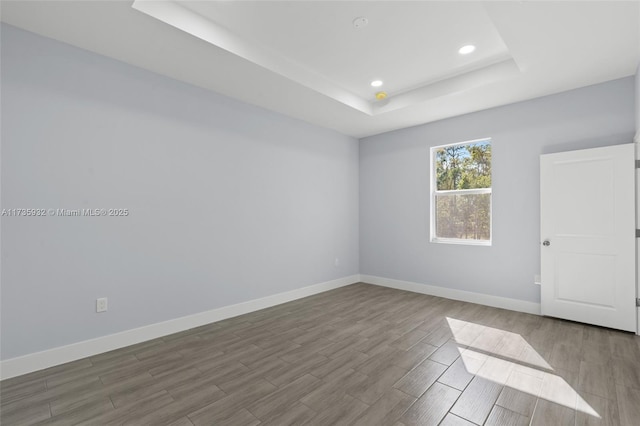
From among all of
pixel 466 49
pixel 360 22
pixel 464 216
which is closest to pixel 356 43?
pixel 360 22

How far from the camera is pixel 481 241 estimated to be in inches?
170

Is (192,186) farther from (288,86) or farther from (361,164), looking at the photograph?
(361,164)

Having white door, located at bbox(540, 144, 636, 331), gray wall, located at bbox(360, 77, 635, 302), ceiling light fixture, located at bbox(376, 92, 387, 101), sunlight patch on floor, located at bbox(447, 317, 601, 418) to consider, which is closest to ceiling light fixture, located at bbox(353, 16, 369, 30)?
ceiling light fixture, located at bbox(376, 92, 387, 101)

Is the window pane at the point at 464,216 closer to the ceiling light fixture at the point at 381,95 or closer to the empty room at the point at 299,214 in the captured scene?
the empty room at the point at 299,214

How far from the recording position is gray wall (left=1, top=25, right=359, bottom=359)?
243cm

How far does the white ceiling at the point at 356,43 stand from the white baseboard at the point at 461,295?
8.55ft

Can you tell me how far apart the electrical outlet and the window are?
14.1ft

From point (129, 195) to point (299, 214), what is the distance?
2311 millimetres

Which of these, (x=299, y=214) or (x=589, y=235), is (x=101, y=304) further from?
(x=589, y=235)

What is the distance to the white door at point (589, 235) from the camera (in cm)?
315

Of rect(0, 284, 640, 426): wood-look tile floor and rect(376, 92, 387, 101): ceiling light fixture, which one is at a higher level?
rect(376, 92, 387, 101): ceiling light fixture

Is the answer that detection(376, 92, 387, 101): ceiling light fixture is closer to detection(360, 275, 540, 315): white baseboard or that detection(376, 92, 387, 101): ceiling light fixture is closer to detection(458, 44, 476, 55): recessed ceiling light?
detection(458, 44, 476, 55): recessed ceiling light

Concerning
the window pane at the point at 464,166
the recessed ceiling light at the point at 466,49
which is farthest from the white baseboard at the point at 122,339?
the recessed ceiling light at the point at 466,49

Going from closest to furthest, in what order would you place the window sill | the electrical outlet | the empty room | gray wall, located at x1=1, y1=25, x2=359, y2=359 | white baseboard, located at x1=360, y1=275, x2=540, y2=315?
the empty room < gray wall, located at x1=1, y1=25, x2=359, y2=359 < the electrical outlet < white baseboard, located at x1=360, y1=275, x2=540, y2=315 < the window sill
